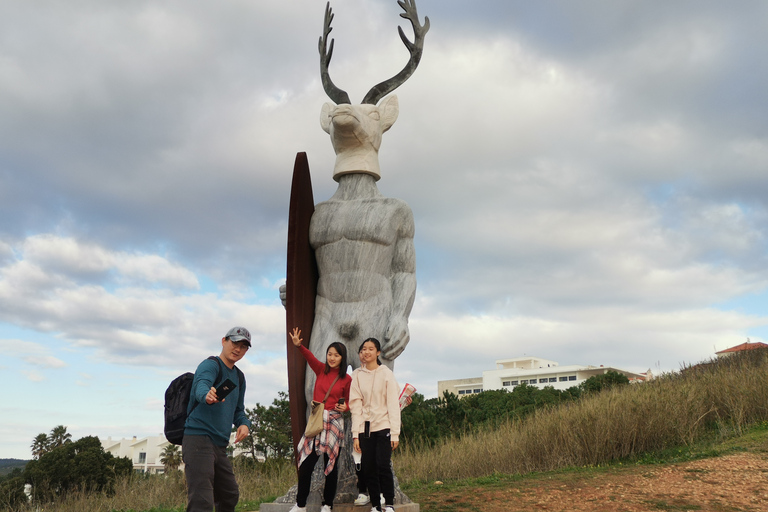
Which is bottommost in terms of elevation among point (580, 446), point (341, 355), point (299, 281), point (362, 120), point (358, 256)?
point (580, 446)

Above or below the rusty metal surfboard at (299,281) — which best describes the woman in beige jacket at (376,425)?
below

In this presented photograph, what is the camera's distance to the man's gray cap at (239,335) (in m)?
3.53

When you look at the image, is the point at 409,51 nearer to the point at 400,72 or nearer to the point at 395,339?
the point at 400,72

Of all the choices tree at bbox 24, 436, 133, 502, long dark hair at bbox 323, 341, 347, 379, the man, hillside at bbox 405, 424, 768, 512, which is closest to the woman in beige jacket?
long dark hair at bbox 323, 341, 347, 379

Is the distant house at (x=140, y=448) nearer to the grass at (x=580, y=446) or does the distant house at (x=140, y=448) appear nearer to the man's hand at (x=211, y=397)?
the grass at (x=580, y=446)

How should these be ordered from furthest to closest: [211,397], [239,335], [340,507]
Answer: [340,507] → [239,335] → [211,397]

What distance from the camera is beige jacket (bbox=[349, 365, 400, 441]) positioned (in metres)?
3.98

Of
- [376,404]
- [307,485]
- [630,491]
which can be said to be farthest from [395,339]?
[630,491]

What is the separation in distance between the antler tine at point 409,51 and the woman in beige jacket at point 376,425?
7.76 feet

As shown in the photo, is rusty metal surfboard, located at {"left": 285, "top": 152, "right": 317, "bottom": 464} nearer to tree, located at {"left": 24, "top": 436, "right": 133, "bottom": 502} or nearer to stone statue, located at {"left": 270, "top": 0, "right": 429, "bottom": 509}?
stone statue, located at {"left": 270, "top": 0, "right": 429, "bottom": 509}

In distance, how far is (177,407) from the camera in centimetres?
342

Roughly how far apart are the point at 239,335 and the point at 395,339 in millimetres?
1248

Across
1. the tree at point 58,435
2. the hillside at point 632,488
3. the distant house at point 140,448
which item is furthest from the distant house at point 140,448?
the hillside at point 632,488

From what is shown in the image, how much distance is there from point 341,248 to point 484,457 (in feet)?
16.9
